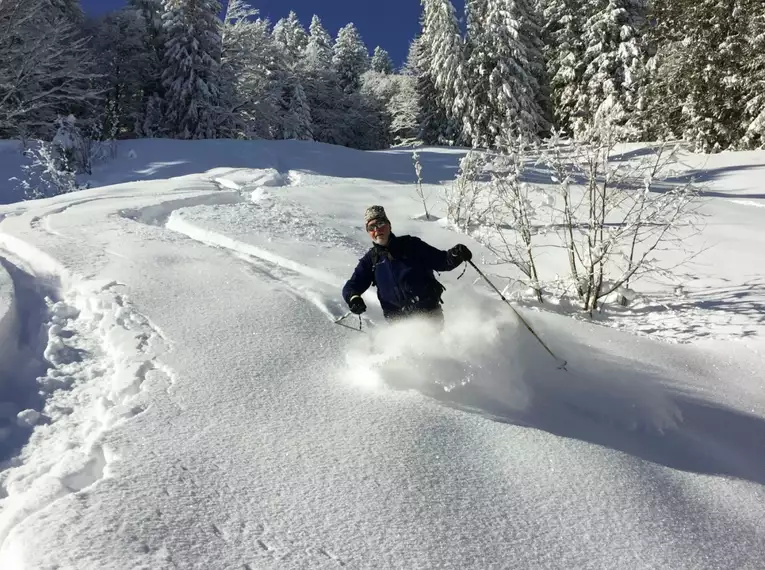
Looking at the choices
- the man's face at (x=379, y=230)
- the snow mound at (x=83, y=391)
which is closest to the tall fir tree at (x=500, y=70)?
the man's face at (x=379, y=230)

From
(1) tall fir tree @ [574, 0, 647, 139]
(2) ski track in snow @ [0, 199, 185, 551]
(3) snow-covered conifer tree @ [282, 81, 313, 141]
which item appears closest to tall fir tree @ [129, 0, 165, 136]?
(3) snow-covered conifer tree @ [282, 81, 313, 141]

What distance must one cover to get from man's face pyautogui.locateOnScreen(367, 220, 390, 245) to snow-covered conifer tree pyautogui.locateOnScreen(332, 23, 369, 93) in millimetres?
46103

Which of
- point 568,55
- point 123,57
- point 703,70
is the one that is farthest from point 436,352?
point 568,55

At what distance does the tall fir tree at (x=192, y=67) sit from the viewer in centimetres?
2552

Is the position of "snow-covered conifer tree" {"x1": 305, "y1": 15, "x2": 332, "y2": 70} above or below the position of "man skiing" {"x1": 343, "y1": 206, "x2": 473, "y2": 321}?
above

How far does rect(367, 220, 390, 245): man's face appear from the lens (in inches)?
149

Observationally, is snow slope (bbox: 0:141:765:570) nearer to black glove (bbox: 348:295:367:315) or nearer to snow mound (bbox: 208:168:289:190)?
black glove (bbox: 348:295:367:315)

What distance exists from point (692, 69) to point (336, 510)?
76.9 feet

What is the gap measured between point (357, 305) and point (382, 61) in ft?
246

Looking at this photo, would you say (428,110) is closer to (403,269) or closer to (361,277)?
(361,277)

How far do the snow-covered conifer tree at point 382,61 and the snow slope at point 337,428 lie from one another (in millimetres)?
72489

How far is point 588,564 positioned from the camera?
197 cm

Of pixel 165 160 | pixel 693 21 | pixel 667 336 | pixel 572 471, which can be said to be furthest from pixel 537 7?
pixel 572 471

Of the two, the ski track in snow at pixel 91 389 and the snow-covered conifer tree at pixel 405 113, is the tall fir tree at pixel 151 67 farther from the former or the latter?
the ski track in snow at pixel 91 389
